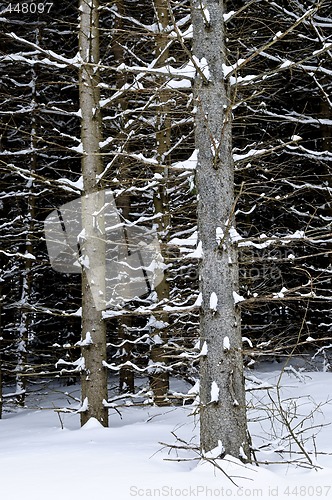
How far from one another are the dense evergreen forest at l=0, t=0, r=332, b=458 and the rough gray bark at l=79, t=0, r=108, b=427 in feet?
0.15

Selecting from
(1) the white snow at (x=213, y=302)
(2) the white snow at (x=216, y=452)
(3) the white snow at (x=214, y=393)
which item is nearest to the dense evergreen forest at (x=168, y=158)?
(1) the white snow at (x=213, y=302)

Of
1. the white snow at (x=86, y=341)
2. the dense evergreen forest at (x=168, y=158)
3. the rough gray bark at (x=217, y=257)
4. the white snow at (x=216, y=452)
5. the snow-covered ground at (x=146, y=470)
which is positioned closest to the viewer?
the snow-covered ground at (x=146, y=470)

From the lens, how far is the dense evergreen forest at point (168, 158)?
4793mm

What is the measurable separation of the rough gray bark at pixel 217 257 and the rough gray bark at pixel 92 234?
2.17 m

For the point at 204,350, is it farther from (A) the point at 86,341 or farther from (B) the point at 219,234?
(A) the point at 86,341

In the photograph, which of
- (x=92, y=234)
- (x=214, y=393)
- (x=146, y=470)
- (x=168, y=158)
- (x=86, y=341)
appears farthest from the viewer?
(x=168, y=158)

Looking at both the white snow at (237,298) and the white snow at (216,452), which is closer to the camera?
the white snow at (216,452)

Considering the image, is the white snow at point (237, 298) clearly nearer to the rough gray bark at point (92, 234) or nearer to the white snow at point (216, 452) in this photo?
the white snow at point (216, 452)

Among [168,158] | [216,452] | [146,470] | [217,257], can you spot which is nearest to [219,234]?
[217,257]

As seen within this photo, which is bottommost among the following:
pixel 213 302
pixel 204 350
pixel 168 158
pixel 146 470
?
pixel 146 470

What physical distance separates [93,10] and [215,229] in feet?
13.6

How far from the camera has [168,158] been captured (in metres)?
9.41

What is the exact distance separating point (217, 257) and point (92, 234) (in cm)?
275

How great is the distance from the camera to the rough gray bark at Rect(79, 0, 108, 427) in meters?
6.66
